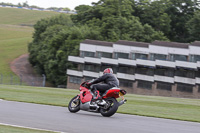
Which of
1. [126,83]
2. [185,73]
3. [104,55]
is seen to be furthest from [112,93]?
[104,55]

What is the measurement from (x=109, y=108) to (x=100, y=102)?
17.3 inches

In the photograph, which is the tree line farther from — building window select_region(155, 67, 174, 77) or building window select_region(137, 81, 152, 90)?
building window select_region(155, 67, 174, 77)

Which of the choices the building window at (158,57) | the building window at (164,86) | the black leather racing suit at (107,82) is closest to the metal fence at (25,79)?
the building window at (158,57)

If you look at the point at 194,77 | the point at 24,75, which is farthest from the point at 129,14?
the point at 194,77

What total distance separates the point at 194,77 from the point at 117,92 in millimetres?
66237

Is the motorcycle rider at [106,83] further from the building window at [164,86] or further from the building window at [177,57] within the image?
the building window at [164,86]

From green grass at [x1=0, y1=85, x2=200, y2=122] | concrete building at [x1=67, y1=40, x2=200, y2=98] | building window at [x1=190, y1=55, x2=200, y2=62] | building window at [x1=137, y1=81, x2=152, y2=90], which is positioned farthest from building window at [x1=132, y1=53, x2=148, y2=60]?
green grass at [x1=0, y1=85, x2=200, y2=122]

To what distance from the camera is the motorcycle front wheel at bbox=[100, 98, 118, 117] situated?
15.2 meters

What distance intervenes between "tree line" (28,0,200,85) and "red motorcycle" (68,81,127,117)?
250ft

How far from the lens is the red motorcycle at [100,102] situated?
15.3m

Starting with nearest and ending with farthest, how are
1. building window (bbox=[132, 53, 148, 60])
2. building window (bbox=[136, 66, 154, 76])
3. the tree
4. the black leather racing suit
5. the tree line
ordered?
the black leather racing suit, building window (bbox=[136, 66, 154, 76]), building window (bbox=[132, 53, 148, 60]), the tree line, the tree

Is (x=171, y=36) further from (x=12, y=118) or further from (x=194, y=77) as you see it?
(x=12, y=118)

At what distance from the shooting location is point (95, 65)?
→ 93.3 meters

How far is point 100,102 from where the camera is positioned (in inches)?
615
